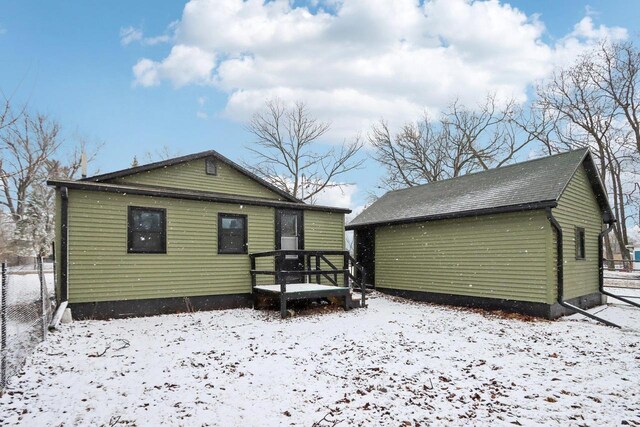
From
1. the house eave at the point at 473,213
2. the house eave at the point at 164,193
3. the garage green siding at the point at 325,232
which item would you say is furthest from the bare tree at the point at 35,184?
the house eave at the point at 473,213

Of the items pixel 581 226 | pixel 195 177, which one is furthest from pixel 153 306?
pixel 581 226

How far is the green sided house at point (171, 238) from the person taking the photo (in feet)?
30.3

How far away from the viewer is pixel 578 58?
26.9 metres

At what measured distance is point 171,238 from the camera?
10484 millimetres

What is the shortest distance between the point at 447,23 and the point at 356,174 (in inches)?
624

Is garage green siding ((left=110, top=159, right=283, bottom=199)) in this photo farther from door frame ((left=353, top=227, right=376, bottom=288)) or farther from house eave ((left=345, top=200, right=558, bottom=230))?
house eave ((left=345, top=200, right=558, bottom=230))

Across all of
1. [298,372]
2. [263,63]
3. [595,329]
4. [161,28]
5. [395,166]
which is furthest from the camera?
[395,166]

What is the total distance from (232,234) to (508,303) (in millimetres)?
8593

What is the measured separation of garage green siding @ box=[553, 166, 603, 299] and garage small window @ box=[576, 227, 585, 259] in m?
0.16

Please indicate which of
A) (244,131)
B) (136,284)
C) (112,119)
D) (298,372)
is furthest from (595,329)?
(244,131)

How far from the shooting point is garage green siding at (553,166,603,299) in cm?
1115

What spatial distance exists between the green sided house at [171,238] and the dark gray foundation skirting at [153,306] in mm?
24

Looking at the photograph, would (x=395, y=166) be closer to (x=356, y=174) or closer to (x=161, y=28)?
(x=356, y=174)

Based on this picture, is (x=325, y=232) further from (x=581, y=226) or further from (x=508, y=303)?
(x=581, y=226)
